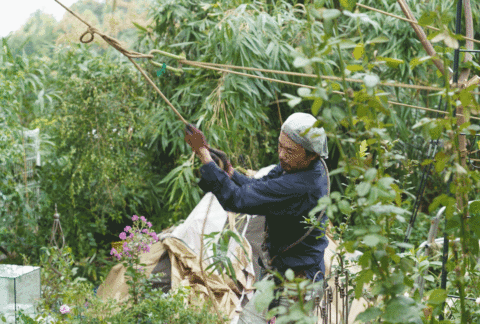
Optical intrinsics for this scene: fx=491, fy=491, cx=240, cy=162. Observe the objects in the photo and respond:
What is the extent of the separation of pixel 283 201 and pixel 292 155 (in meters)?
0.17

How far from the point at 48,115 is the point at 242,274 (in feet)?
7.09

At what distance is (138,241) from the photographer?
7.89 feet

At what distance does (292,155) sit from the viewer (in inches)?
69.0

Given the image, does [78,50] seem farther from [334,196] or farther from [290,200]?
[334,196]

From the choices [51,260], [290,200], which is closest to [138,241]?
[51,260]

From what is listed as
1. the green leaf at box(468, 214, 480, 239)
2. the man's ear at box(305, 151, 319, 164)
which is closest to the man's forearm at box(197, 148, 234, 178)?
the man's ear at box(305, 151, 319, 164)

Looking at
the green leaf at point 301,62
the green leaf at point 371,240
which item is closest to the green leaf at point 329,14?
the green leaf at point 301,62

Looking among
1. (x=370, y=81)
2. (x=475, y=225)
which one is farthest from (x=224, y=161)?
(x=370, y=81)

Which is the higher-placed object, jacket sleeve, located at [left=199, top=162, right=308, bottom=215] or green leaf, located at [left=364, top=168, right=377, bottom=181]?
green leaf, located at [left=364, top=168, right=377, bottom=181]

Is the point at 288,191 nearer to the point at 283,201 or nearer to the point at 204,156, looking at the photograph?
the point at 283,201

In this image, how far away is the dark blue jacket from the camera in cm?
172

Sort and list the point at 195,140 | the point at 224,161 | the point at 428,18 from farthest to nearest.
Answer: the point at 224,161 < the point at 195,140 < the point at 428,18

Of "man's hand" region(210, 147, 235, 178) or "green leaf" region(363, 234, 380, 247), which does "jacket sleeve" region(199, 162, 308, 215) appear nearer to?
"man's hand" region(210, 147, 235, 178)

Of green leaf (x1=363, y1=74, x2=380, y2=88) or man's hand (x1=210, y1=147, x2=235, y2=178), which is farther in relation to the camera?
man's hand (x1=210, y1=147, x2=235, y2=178)
